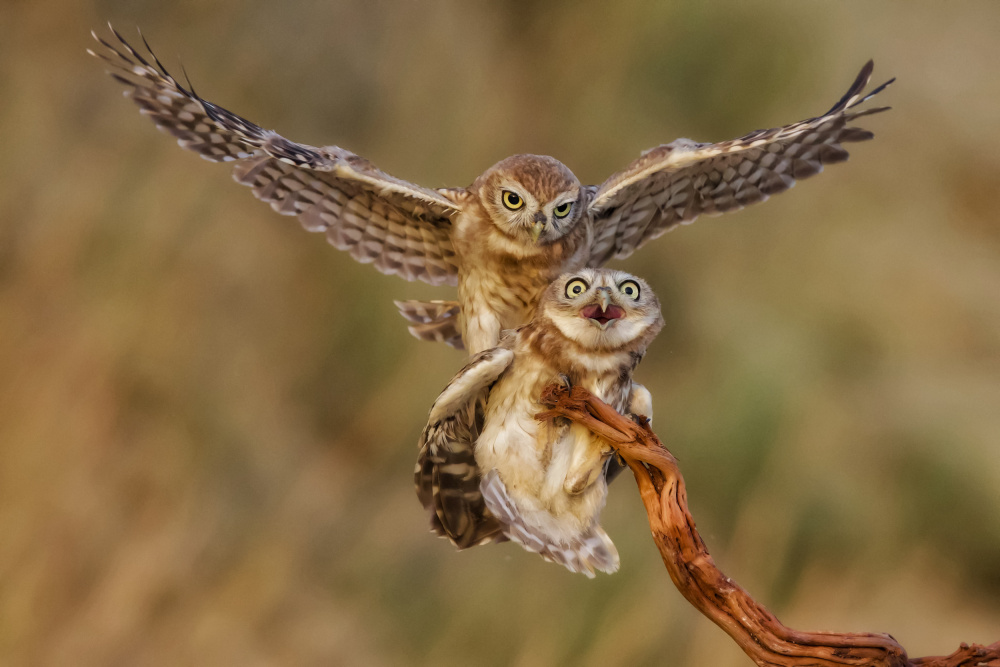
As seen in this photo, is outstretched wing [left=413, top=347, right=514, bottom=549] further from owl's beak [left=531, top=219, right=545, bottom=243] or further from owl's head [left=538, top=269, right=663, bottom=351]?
owl's beak [left=531, top=219, right=545, bottom=243]

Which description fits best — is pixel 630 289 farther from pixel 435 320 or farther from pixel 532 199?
pixel 435 320

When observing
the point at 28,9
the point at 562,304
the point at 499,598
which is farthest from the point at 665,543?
the point at 28,9

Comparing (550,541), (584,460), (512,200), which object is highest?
(512,200)

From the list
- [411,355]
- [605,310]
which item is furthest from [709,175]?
[411,355]

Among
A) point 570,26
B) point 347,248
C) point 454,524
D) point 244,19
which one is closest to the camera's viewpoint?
point 454,524

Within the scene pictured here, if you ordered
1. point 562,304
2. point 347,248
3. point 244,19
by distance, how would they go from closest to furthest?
1. point 562,304
2. point 347,248
3. point 244,19

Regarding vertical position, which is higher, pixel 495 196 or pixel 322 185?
pixel 495 196

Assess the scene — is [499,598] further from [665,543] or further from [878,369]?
[665,543]
